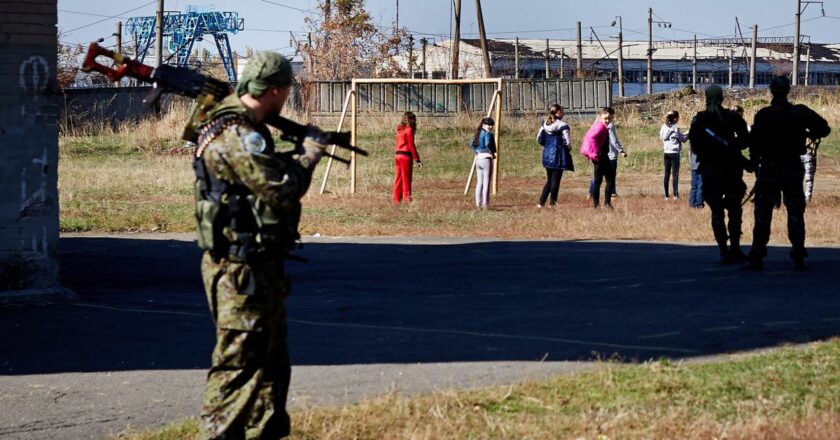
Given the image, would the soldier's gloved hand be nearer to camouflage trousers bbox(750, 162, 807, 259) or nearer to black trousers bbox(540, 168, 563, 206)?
camouflage trousers bbox(750, 162, 807, 259)

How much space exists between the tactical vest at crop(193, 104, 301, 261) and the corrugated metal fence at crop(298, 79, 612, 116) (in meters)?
32.9

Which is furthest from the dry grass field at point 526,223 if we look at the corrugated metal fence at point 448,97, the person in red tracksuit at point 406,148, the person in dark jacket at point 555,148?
the corrugated metal fence at point 448,97

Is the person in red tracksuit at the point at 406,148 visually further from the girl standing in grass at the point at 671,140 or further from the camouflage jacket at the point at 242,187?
the camouflage jacket at the point at 242,187

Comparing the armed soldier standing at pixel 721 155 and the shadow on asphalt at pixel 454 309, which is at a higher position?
the armed soldier standing at pixel 721 155

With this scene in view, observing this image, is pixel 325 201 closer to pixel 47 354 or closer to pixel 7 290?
pixel 7 290

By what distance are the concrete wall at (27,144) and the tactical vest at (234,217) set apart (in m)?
6.18

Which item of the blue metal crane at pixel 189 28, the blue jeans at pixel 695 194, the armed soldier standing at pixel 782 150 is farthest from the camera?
the blue metal crane at pixel 189 28

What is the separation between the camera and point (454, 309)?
10320mm

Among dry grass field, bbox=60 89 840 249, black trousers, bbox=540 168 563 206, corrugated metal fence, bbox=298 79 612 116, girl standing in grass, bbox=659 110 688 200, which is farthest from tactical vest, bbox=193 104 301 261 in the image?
corrugated metal fence, bbox=298 79 612 116

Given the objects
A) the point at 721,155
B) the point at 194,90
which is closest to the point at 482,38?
the point at 721,155

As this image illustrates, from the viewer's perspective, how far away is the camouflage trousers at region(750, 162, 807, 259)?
1212 centimetres

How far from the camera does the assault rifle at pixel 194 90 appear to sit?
520 cm

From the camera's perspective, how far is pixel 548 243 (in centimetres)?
1612

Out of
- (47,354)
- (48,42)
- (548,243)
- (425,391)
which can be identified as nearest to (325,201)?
(548,243)
